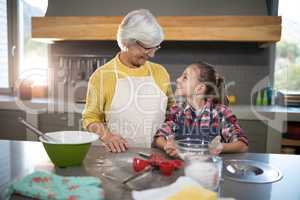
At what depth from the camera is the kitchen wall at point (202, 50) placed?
275cm

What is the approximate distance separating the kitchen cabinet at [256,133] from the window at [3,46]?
2.51 metres

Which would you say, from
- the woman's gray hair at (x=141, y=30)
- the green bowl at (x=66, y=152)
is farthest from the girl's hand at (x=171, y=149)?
the woman's gray hair at (x=141, y=30)

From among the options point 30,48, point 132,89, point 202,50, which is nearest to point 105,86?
point 132,89

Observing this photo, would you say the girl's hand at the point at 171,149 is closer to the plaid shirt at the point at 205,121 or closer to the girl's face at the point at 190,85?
the plaid shirt at the point at 205,121

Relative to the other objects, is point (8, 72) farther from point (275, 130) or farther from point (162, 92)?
point (275, 130)

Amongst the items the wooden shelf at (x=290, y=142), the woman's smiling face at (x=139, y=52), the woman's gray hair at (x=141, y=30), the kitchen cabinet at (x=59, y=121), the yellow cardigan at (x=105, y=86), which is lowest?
the wooden shelf at (x=290, y=142)

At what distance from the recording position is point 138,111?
158 centimetres

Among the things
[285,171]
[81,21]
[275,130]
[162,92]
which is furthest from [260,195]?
[81,21]

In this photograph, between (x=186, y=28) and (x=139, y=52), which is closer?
(x=139, y=52)

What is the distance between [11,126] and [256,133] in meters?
2.18

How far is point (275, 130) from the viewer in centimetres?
235

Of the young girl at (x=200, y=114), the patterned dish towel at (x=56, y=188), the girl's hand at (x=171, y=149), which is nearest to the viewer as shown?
the patterned dish towel at (x=56, y=188)

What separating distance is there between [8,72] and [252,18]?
2.53 metres

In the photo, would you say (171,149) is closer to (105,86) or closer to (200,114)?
(200,114)
